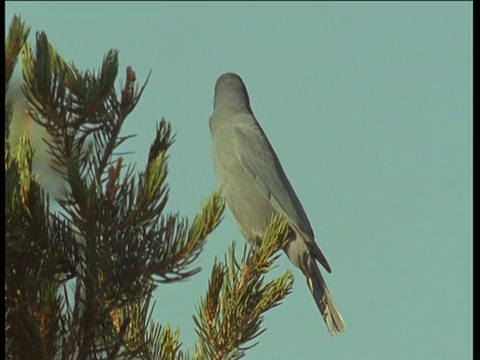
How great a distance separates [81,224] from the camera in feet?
6.93

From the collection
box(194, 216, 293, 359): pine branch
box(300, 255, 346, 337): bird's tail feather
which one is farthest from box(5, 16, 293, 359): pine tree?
box(300, 255, 346, 337): bird's tail feather

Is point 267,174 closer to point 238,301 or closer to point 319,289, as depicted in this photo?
point 319,289

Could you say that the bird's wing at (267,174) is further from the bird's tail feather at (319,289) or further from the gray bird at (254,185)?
the bird's tail feather at (319,289)

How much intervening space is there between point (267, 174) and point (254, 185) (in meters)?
0.12

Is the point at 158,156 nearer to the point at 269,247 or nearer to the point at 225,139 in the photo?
the point at 269,247

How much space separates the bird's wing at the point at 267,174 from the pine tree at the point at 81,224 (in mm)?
2023

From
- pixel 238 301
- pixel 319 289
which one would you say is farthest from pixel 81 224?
pixel 319 289

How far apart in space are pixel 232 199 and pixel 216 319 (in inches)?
71.0

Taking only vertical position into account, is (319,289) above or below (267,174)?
below

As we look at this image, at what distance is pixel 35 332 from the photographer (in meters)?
2.08

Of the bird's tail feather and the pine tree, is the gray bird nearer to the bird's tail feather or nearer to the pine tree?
the bird's tail feather
